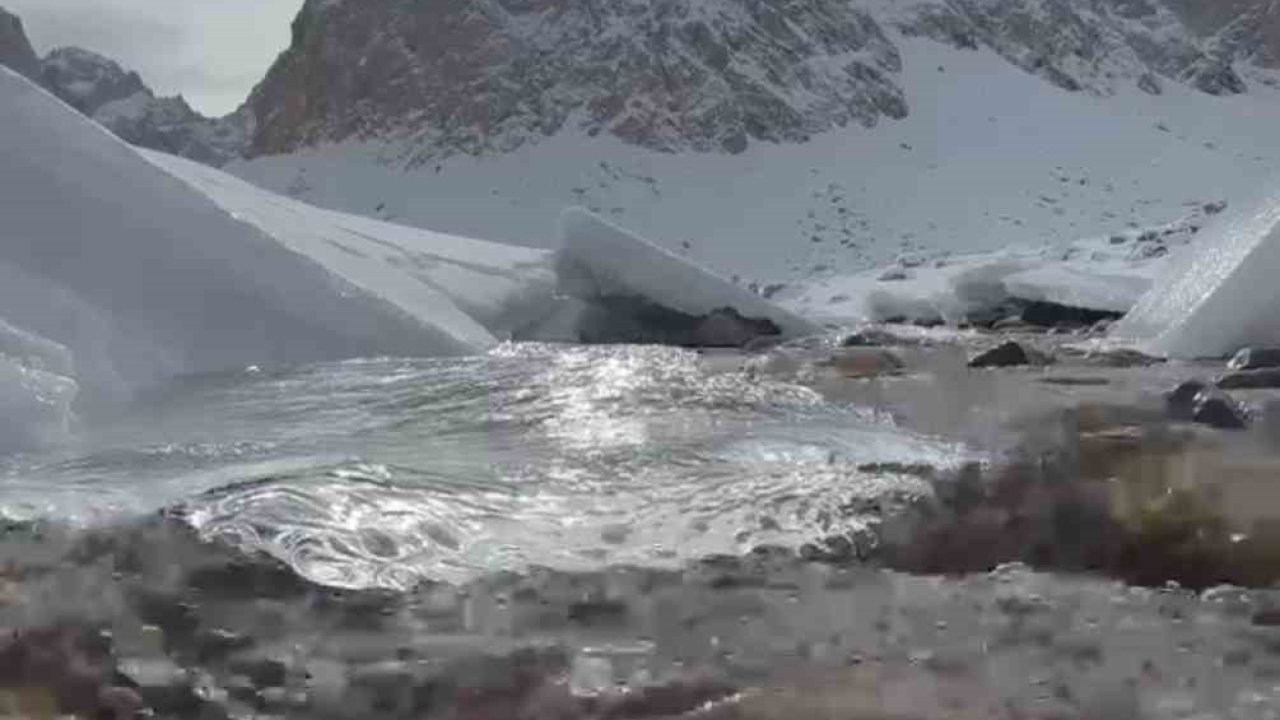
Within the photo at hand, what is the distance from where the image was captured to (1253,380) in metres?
11.4

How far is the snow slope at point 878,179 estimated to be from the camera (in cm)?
6194

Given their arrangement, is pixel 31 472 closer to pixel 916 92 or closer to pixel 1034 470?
pixel 1034 470

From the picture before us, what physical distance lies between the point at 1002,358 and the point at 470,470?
9079 millimetres

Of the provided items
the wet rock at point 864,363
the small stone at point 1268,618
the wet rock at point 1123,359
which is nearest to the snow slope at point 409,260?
the wet rock at point 864,363

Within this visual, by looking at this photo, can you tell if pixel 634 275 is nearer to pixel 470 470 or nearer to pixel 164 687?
pixel 470 470

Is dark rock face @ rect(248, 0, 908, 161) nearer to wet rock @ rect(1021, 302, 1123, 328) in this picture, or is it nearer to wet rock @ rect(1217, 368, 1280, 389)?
wet rock @ rect(1021, 302, 1123, 328)

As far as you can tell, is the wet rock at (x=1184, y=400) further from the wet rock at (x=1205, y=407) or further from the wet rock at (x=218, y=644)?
the wet rock at (x=218, y=644)

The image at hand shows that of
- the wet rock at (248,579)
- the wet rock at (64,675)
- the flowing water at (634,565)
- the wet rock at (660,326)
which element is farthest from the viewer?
the wet rock at (660,326)

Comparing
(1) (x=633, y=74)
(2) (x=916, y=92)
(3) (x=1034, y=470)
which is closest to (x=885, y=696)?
(3) (x=1034, y=470)

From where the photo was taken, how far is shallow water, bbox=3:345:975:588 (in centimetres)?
519

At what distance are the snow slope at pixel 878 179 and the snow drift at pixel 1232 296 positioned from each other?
37.7m

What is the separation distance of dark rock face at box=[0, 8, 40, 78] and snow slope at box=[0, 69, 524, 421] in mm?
96380

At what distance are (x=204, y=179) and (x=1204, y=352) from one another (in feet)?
31.2

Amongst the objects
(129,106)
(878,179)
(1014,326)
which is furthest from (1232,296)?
(129,106)
